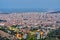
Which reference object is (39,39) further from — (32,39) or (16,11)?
(16,11)

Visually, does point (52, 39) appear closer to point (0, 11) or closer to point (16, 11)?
point (0, 11)

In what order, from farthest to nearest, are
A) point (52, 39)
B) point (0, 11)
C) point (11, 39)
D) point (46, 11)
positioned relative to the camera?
point (46, 11) < point (0, 11) < point (11, 39) < point (52, 39)

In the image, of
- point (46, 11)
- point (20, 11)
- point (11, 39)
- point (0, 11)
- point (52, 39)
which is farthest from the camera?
point (20, 11)

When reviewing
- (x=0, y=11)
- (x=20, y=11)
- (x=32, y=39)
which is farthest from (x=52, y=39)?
(x=20, y=11)

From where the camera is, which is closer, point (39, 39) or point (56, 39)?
point (56, 39)

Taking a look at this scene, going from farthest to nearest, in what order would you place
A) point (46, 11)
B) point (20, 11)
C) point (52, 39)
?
point (20, 11) → point (46, 11) → point (52, 39)

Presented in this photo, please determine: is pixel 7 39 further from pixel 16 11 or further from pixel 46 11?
pixel 16 11

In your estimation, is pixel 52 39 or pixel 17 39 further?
pixel 17 39

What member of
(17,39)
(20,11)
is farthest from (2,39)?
(20,11)
